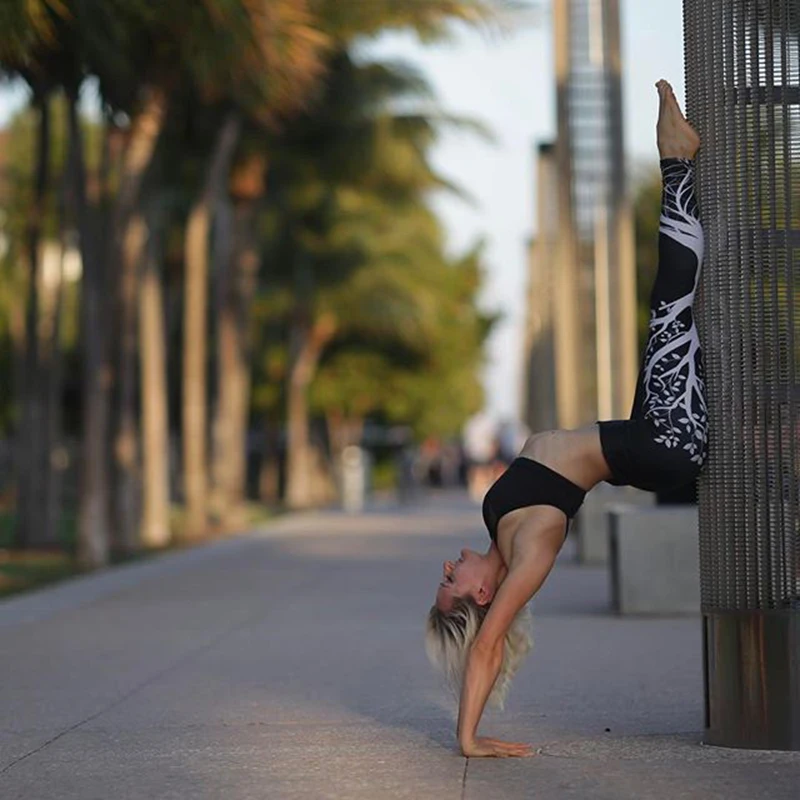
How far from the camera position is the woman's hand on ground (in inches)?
302

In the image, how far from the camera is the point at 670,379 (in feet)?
25.6

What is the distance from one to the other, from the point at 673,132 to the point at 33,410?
746 inches

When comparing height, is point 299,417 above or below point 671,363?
above

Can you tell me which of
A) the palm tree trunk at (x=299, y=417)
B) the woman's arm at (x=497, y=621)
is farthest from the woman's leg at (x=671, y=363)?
the palm tree trunk at (x=299, y=417)

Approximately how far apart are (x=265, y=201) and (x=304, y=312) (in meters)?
10.4

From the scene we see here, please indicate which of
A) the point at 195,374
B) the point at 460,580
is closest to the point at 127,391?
the point at 195,374

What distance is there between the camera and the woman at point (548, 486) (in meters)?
7.62

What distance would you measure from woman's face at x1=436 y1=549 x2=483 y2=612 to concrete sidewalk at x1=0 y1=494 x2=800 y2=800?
61 cm

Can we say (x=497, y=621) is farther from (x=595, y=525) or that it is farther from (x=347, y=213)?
(x=347, y=213)

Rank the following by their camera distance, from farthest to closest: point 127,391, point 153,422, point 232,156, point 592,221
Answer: point 232,156, point 153,422, point 127,391, point 592,221

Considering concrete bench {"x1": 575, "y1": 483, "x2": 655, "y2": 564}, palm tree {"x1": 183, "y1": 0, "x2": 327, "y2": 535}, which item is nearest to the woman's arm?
palm tree {"x1": 183, "y1": 0, "x2": 327, "y2": 535}

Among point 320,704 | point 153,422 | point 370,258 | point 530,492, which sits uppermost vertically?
point 370,258

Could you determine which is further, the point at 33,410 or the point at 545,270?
the point at 545,270

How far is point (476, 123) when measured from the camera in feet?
113
